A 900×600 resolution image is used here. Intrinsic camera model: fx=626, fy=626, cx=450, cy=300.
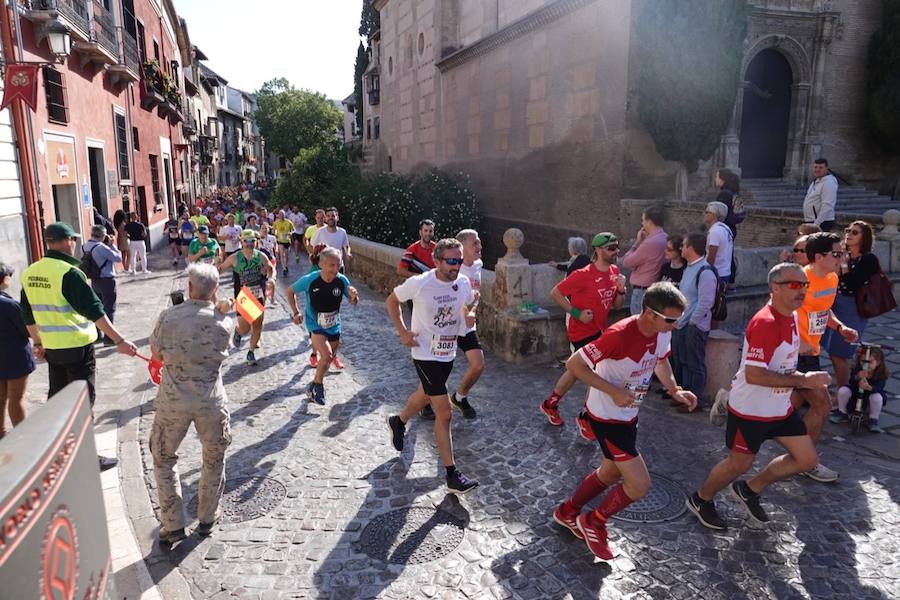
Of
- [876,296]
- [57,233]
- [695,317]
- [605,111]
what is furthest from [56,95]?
[876,296]

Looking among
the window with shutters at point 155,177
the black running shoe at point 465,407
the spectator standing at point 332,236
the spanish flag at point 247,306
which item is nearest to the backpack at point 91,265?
the spectator standing at point 332,236

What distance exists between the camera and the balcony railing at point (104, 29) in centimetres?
1526

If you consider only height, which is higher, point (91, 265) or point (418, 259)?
point (418, 259)

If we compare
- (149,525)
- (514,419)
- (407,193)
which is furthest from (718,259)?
(407,193)

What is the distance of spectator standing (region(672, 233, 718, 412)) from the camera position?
5.84 meters

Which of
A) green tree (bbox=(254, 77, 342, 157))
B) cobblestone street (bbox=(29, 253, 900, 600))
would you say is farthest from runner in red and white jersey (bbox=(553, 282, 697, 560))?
green tree (bbox=(254, 77, 342, 157))

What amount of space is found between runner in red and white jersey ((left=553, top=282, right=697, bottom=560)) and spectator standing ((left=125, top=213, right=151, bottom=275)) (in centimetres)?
1494

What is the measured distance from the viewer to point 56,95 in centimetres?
1374

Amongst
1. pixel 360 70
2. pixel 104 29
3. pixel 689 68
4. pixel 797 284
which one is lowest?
pixel 797 284

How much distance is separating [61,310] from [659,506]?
4748 mm

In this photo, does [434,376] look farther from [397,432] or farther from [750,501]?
[750,501]

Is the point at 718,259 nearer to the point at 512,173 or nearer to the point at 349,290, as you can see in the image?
the point at 349,290

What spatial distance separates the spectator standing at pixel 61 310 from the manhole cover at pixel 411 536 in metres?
2.34

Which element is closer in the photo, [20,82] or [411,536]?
[411,536]
